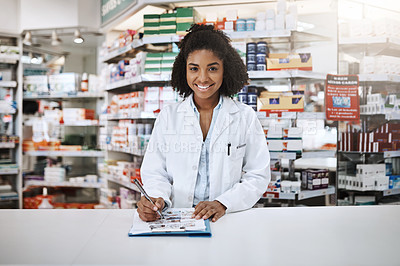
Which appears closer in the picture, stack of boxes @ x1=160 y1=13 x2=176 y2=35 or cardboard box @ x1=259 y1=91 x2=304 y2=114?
cardboard box @ x1=259 y1=91 x2=304 y2=114

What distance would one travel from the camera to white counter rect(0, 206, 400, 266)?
→ 0.90 metres

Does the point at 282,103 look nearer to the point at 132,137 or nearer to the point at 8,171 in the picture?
the point at 132,137

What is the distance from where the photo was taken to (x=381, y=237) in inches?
42.8

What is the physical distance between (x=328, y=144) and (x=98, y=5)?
3.37m

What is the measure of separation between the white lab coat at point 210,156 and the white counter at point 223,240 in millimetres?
326

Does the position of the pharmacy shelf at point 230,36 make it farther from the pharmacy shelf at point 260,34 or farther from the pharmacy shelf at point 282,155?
the pharmacy shelf at point 282,155

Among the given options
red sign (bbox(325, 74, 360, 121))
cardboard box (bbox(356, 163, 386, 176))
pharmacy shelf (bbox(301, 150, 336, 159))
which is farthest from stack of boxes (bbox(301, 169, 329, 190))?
red sign (bbox(325, 74, 360, 121))

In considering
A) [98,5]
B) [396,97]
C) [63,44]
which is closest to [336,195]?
[396,97]

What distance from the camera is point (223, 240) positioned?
1.04 meters

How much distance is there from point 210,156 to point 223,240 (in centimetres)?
71

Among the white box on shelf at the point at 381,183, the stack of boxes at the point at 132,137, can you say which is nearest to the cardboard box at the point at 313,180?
the white box on shelf at the point at 381,183

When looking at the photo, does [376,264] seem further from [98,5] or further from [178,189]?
[98,5]

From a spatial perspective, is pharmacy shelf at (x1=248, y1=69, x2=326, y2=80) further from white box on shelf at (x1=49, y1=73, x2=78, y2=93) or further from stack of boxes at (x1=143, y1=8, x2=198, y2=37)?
white box on shelf at (x1=49, y1=73, x2=78, y2=93)

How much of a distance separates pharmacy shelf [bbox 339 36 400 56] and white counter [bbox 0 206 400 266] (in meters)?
2.38
